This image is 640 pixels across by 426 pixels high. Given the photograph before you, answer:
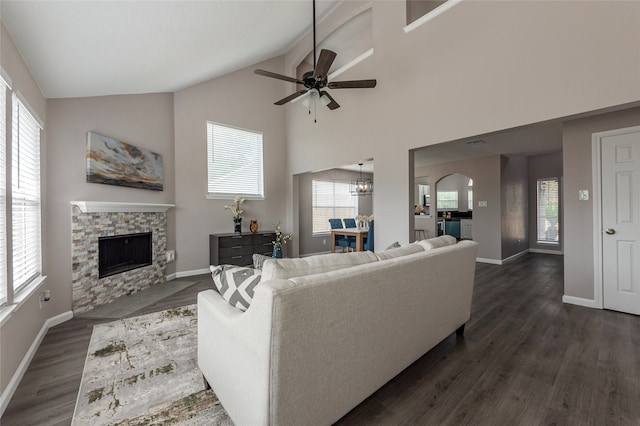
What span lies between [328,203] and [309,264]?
253 inches

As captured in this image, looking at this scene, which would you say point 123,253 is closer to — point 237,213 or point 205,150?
point 237,213

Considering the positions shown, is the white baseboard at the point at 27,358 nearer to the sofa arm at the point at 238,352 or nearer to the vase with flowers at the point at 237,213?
the sofa arm at the point at 238,352

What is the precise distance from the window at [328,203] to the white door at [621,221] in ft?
18.2

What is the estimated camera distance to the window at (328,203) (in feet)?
24.7

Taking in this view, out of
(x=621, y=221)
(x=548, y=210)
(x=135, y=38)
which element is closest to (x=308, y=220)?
(x=135, y=38)

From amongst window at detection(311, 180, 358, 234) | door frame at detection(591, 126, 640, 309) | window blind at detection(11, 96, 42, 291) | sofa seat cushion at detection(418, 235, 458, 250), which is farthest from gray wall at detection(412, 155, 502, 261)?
window blind at detection(11, 96, 42, 291)

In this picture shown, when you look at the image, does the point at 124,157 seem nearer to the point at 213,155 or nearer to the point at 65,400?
the point at 213,155

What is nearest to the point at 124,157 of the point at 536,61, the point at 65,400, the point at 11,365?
the point at 11,365

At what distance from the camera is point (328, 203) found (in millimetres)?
7840

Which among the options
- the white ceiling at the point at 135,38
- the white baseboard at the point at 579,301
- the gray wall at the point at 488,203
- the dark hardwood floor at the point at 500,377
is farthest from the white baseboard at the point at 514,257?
the white ceiling at the point at 135,38

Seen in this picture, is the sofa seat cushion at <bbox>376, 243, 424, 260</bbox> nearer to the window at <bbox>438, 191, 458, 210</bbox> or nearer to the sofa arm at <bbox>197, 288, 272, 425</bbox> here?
the sofa arm at <bbox>197, 288, 272, 425</bbox>

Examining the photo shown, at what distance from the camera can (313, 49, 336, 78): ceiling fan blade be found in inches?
115

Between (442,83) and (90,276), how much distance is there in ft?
16.8

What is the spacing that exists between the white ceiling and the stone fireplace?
1444 mm
